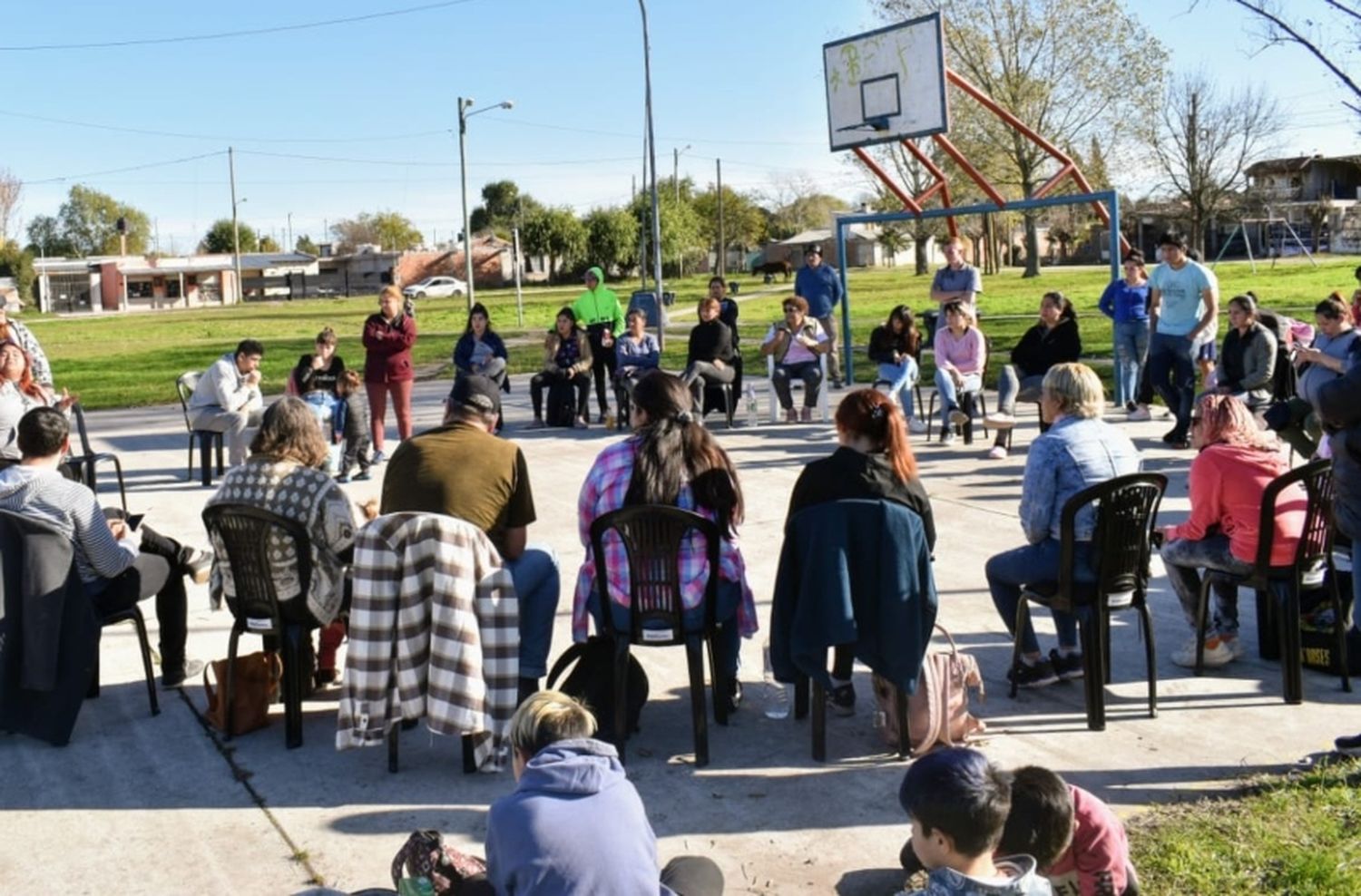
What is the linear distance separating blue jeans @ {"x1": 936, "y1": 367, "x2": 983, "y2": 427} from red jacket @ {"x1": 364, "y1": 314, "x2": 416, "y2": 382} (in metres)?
5.04

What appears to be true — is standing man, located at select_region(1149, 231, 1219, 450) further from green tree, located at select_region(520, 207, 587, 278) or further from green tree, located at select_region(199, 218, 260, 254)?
green tree, located at select_region(199, 218, 260, 254)

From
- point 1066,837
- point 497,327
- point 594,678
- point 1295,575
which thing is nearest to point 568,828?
point 1066,837

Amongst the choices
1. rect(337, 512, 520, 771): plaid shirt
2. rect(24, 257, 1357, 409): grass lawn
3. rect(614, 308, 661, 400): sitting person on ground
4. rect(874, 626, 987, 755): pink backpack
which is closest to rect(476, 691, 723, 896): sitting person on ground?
rect(337, 512, 520, 771): plaid shirt

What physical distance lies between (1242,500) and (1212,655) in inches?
28.0

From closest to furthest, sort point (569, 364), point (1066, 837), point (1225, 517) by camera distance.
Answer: point (1066, 837) → point (1225, 517) → point (569, 364)

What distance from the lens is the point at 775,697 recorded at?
554cm

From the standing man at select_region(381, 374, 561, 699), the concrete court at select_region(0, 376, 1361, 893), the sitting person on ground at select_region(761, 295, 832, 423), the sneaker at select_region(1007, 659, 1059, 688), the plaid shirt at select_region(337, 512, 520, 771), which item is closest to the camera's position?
the concrete court at select_region(0, 376, 1361, 893)

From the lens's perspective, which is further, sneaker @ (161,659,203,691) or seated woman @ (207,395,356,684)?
sneaker @ (161,659,203,691)

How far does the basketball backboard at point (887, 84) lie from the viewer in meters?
17.5

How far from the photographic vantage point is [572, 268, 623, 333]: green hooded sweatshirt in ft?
53.0

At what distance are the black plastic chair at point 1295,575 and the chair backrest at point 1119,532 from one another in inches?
17.5

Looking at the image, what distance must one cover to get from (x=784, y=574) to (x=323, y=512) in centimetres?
188

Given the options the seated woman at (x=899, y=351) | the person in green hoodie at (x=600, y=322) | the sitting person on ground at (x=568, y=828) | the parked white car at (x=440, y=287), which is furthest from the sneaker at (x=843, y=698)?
the parked white car at (x=440, y=287)

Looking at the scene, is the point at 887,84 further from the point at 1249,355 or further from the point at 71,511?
the point at 71,511
